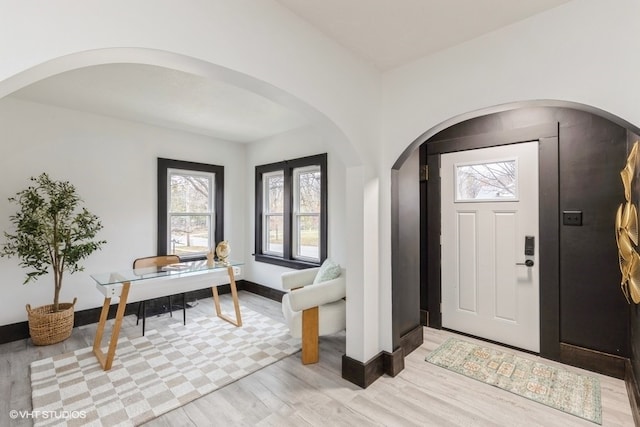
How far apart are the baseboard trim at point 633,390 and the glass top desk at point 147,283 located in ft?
11.3

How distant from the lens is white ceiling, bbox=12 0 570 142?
1.79 m

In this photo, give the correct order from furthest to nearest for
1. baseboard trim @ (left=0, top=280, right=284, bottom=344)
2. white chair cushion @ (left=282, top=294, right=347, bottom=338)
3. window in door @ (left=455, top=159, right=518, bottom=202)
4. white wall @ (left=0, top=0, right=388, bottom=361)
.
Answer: baseboard trim @ (left=0, top=280, right=284, bottom=344)
window in door @ (left=455, top=159, right=518, bottom=202)
white chair cushion @ (left=282, top=294, right=347, bottom=338)
white wall @ (left=0, top=0, right=388, bottom=361)

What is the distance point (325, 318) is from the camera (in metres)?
2.88

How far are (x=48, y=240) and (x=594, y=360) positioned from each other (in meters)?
5.29

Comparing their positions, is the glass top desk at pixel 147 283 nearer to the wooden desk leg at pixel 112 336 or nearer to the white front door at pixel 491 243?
the wooden desk leg at pixel 112 336

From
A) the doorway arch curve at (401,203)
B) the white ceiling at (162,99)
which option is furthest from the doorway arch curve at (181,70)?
the white ceiling at (162,99)

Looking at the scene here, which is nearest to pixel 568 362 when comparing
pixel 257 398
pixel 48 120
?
pixel 257 398

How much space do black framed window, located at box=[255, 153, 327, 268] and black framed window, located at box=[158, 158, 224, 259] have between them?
2.29ft

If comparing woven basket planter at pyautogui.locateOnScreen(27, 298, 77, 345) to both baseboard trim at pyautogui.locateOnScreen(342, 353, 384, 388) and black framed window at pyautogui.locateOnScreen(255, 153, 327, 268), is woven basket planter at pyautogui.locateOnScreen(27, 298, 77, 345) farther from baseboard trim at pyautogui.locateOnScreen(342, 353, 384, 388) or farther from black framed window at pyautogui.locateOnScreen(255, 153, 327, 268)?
baseboard trim at pyautogui.locateOnScreen(342, 353, 384, 388)

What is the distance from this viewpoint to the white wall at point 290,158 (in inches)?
151

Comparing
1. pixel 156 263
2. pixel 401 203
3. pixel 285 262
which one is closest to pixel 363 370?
pixel 401 203

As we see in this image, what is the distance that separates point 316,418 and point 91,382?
6.17 ft

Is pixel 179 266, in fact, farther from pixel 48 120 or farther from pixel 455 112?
pixel 455 112

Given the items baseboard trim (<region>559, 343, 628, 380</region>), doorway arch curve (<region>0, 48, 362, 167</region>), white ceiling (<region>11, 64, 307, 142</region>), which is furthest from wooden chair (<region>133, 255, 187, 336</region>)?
baseboard trim (<region>559, 343, 628, 380</region>)
